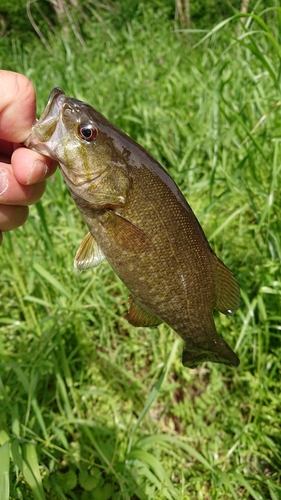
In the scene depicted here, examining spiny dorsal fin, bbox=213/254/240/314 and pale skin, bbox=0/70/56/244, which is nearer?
pale skin, bbox=0/70/56/244

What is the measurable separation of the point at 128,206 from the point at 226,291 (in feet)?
1.55

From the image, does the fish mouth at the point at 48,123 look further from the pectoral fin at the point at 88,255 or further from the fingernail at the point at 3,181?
the pectoral fin at the point at 88,255

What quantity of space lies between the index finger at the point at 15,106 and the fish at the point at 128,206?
2.1 inches

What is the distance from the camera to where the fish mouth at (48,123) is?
4.18ft

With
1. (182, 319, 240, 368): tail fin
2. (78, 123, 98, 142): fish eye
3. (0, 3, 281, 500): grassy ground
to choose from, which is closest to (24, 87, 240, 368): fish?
(78, 123, 98, 142): fish eye

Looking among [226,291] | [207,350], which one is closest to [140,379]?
[207,350]

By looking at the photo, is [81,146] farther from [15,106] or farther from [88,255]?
[88,255]

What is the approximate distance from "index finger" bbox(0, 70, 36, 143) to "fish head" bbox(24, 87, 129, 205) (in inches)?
2.6

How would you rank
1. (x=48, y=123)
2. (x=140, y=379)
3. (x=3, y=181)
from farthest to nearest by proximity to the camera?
(x=140, y=379), (x=3, y=181), (x=48, y=123)

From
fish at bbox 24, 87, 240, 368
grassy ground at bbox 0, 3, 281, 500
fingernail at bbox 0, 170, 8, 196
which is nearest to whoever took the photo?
fish at bbox 24, 87, 240, 368

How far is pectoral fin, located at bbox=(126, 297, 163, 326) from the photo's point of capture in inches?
56.1

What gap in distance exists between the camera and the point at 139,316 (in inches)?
56.4

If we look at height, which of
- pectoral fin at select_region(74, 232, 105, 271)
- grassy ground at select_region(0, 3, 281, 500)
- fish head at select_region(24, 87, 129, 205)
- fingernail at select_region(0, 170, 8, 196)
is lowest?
grassy ground at select_region(0, 3, 281, 500)

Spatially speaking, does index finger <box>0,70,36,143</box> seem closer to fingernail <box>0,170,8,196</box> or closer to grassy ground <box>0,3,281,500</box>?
fingernail <box>0,170,8,196</box>
